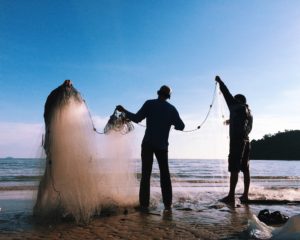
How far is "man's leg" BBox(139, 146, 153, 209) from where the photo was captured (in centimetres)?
684

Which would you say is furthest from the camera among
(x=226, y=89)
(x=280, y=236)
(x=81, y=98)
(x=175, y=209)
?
(x=226, y=89)

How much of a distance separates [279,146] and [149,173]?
112 m

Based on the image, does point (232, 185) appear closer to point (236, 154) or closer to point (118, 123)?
point (236, 154)

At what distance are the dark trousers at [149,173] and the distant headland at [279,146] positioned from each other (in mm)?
105349

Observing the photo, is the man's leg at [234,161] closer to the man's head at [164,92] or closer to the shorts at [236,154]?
the shorts at [236,154]

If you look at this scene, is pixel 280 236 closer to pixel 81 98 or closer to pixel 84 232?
pixel 84 232

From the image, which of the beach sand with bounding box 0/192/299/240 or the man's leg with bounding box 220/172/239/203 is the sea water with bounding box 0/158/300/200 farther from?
the man's leg with bounding box 220/172/239/203

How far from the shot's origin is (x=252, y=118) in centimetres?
847

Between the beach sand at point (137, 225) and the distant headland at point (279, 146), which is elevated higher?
the distant headland at point (279, 146)

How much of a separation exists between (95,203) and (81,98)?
1.66 m

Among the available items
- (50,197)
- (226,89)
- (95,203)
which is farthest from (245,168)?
(50,197)

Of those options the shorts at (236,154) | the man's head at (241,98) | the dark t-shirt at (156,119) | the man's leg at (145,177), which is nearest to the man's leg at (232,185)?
the shorts at (236,154)

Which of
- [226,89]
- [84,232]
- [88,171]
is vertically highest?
[226,89]

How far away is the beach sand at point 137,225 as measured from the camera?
4.58 metres
